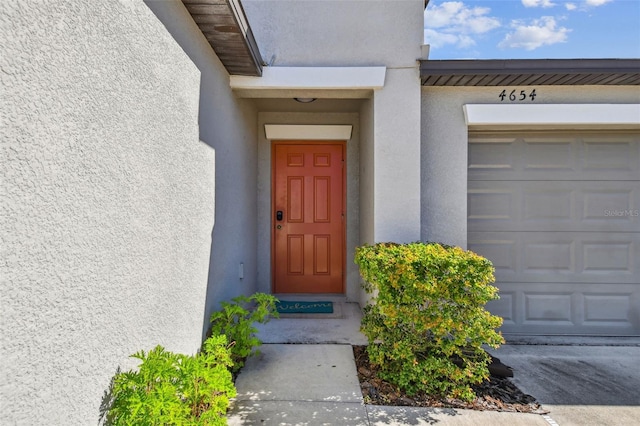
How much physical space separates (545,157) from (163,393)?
458cm

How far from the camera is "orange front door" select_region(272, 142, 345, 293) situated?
211 inches

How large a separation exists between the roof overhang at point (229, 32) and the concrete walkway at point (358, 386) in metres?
3.00

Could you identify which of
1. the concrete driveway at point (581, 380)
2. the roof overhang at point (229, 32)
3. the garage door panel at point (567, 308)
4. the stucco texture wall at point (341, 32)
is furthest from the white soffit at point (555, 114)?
the concrete driveway at point (581, 380)

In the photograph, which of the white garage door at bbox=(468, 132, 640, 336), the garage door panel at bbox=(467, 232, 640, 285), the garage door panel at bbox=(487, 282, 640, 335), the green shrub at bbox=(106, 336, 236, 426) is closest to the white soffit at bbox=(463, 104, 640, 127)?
the white garage door at bbox=(468, 132, 640, 336)

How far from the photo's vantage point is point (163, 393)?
1.64 meters

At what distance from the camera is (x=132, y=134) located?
1.88 m

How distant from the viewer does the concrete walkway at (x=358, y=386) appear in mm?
2449

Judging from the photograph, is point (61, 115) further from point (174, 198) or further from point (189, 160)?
point (189, 160)

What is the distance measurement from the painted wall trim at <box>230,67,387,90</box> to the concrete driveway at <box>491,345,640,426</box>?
10.7 feet

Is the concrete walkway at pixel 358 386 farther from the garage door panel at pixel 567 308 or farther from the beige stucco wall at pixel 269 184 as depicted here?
the beige stucco wall at pixel 269 184

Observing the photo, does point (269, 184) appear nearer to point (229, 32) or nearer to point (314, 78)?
point (314, 78)

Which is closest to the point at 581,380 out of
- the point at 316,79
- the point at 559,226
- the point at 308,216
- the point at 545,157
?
the point at 559,226

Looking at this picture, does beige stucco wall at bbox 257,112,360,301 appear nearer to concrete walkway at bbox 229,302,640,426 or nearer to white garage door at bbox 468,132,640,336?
concrete walkway at bbox 229,302,640,426

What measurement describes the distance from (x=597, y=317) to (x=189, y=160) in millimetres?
4962
